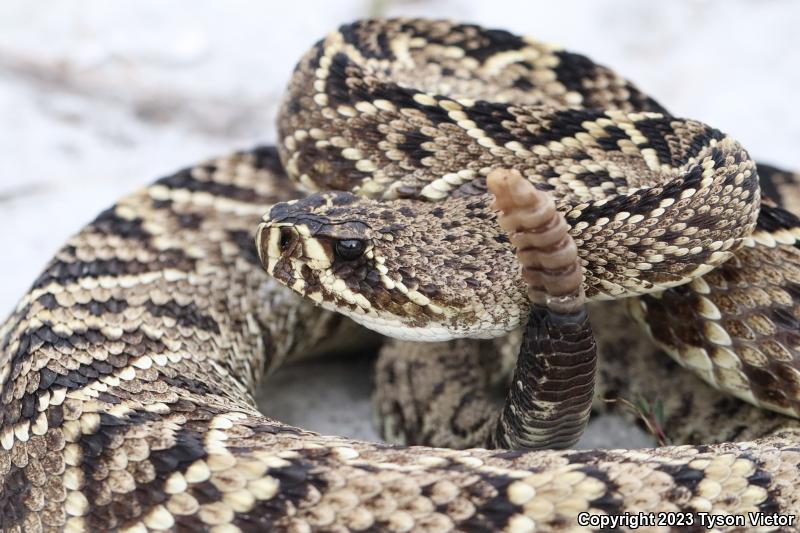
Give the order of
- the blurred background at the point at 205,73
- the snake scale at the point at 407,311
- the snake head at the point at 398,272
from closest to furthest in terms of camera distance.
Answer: the snake scale at the point at 407,311 → the snake head at the point at 398,272 → the blurred background at the point at 205,73

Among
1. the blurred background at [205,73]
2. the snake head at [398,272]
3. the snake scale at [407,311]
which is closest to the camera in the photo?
the snake scale at [407,311]

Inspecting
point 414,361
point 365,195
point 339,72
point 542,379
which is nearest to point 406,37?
point 339,72

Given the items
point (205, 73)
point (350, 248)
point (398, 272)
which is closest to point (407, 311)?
point (398, 272)

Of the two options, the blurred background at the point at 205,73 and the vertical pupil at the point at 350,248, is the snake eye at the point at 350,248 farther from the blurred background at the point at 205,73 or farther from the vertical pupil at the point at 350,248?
the blurred background at the point at 205,73

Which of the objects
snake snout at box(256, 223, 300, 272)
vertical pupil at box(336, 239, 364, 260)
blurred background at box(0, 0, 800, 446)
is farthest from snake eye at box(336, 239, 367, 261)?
blurred background at box(0, 0, 800, 446)

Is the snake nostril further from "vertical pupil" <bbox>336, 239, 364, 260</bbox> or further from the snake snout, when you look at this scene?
"vertical pupil" <bbox>336, 239, 364, 260</bbox>

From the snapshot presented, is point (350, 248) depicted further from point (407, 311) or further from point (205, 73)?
point (205, 73)

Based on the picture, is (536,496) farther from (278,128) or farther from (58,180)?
(58,180)

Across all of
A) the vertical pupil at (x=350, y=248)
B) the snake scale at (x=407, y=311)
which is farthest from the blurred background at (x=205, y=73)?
the vertical pupil at (x=350, y=248)
